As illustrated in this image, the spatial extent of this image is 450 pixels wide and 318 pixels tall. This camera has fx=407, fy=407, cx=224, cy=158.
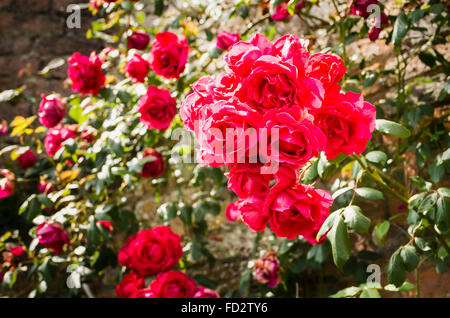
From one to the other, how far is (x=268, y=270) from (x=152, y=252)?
41cm

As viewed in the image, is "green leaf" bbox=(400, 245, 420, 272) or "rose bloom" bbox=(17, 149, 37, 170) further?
"rose bloom" bbox=(17, 149, 37, 170)

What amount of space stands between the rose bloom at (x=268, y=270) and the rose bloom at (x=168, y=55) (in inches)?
28.0

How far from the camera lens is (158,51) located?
4.43ft

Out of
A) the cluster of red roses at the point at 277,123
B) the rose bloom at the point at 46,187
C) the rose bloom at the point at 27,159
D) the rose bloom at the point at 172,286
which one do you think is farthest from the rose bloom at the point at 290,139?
the rose bloom at the point at 27,159

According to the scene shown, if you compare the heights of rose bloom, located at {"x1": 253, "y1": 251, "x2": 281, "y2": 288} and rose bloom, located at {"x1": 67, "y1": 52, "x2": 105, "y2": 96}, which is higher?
rose bloom, located at {"x1": 67, "y1": 52, "x2": 105, "y2": 96}

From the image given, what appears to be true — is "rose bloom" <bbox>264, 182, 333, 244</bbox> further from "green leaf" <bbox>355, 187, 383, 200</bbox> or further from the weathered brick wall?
the weathered brick wall

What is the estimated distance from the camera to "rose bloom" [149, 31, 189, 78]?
135 centimetres

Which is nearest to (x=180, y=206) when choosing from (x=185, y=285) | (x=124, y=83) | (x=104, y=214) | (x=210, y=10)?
(x=104, y=214)

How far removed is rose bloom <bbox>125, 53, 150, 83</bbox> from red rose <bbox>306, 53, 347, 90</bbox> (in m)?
0.93

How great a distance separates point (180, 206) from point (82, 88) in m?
0.56

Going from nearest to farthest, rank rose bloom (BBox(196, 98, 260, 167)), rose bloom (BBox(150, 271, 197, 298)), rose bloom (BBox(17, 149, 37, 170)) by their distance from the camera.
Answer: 1. rose bloom (BBox(196, 98, 260, 167))
2. rose bloom (BBox(150, 271, 197, 298))
3. rose bloom (BBox(17, 149, 37, 170))

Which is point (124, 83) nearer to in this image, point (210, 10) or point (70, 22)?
point (210, 10)

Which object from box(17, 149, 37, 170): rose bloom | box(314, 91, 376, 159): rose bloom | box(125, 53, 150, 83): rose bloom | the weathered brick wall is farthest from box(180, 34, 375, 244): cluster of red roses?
the weathered brick wall

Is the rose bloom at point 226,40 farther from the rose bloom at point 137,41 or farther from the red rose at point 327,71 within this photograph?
the red rose at point 327,71
